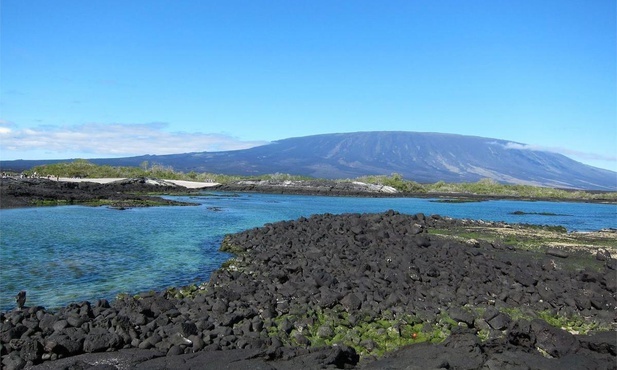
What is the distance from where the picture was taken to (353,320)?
1030 cm

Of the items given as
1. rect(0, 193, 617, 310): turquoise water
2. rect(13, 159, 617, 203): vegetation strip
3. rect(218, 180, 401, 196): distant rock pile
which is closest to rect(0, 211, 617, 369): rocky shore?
rect(0, 193, 617, 310): turquoise water

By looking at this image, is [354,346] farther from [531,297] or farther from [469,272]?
[469,272]

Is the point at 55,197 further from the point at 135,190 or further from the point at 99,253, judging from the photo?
the point at 99,253

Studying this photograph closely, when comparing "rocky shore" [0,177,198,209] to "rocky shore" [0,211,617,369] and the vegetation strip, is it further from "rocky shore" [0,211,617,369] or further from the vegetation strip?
"rocky shore" [0,211,617,369]

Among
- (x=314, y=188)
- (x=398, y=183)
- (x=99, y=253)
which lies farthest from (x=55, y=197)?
(x=398, y=183)

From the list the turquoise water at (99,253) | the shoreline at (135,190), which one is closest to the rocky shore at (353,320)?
the turquoise water at (99,253)

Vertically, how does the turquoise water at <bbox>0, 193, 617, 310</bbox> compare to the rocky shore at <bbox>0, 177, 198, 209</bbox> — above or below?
below

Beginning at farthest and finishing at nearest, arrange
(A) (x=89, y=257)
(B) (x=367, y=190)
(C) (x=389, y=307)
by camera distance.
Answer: (B) (x=367, y=190) → (A) (x=89, y=257) → (C) (x=389, y=307)

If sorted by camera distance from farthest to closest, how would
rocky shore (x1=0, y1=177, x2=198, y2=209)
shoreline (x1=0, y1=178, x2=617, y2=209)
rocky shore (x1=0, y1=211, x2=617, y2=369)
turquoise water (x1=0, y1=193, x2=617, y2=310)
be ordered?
1. shoreline (x1=0, y1=178, x2=617, y2=209)
2. rocky shore (x1=0, y1=177, x2=198, y2=209)
3. turquoise water (x1=0, y1=193, x2=617, y2=310)
4. rocky shore (x1=0, y1=211, x2=617, y2=369)

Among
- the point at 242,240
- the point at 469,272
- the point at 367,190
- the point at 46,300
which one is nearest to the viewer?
the point at 46,300

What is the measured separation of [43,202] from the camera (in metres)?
44.7

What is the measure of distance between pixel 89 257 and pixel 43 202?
102 feet

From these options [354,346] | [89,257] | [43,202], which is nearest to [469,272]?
[354,346]

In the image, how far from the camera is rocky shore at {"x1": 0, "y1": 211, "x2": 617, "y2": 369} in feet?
26.7
